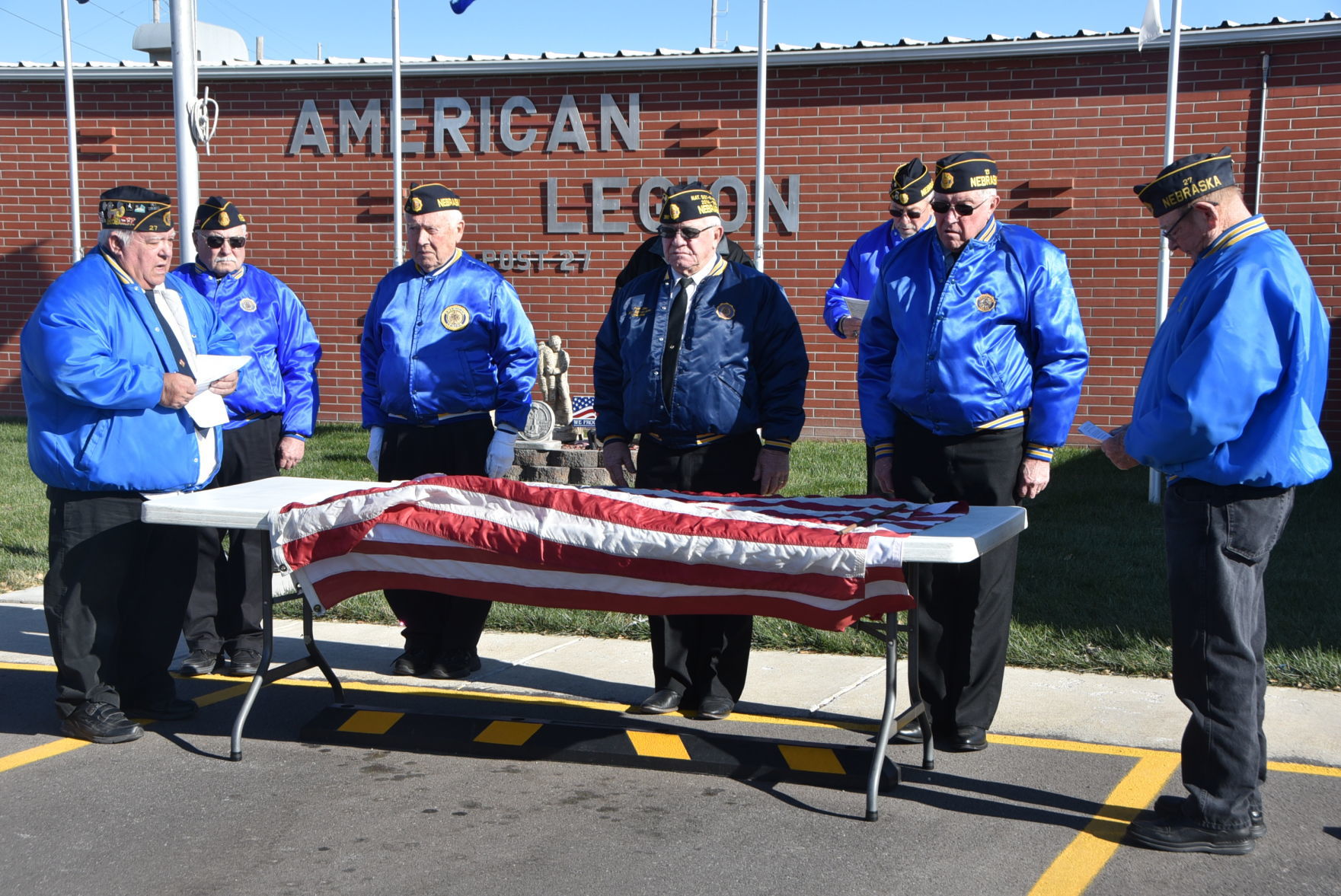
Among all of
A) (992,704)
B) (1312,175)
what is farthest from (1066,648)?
(1312,175)

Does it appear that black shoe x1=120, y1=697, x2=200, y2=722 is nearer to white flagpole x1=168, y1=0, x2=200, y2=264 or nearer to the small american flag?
white flagpole x1=168, y1=0, x2=200, y2=264

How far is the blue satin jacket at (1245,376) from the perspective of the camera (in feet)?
12.4

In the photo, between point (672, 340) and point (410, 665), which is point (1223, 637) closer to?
point (672, 340)

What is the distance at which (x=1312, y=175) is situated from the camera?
1256 cm

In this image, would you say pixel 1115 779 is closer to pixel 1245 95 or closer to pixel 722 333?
pixel 722 333

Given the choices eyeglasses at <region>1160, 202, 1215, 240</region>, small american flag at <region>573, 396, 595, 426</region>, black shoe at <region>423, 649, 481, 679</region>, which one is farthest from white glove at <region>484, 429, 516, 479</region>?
small american flag at <region>573, 396, 595, 426</region>

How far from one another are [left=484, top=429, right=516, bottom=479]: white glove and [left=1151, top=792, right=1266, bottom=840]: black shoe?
3043 mm

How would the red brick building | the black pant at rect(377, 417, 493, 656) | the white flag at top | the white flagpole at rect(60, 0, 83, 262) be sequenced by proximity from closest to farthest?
the black pant at rect(377, 417, 493, 656), the white flag at top, the red brick building, the white flagpole at rect(60, 0, 83, 262)

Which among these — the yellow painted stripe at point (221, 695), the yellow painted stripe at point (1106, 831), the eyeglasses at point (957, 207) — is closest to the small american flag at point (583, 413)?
the yellow painted stripe at point (221, 695)

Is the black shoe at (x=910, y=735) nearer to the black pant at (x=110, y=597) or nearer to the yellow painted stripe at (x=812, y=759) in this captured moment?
the yellow painted stripe at (x=812, y=759)

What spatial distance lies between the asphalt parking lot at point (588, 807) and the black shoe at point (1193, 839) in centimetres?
4

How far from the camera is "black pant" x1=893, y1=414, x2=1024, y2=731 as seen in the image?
4.91 metres

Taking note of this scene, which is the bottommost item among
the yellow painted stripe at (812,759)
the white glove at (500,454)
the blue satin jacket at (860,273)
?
the yellow painted stripe at (812,759)

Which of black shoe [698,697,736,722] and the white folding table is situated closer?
the white folding table
